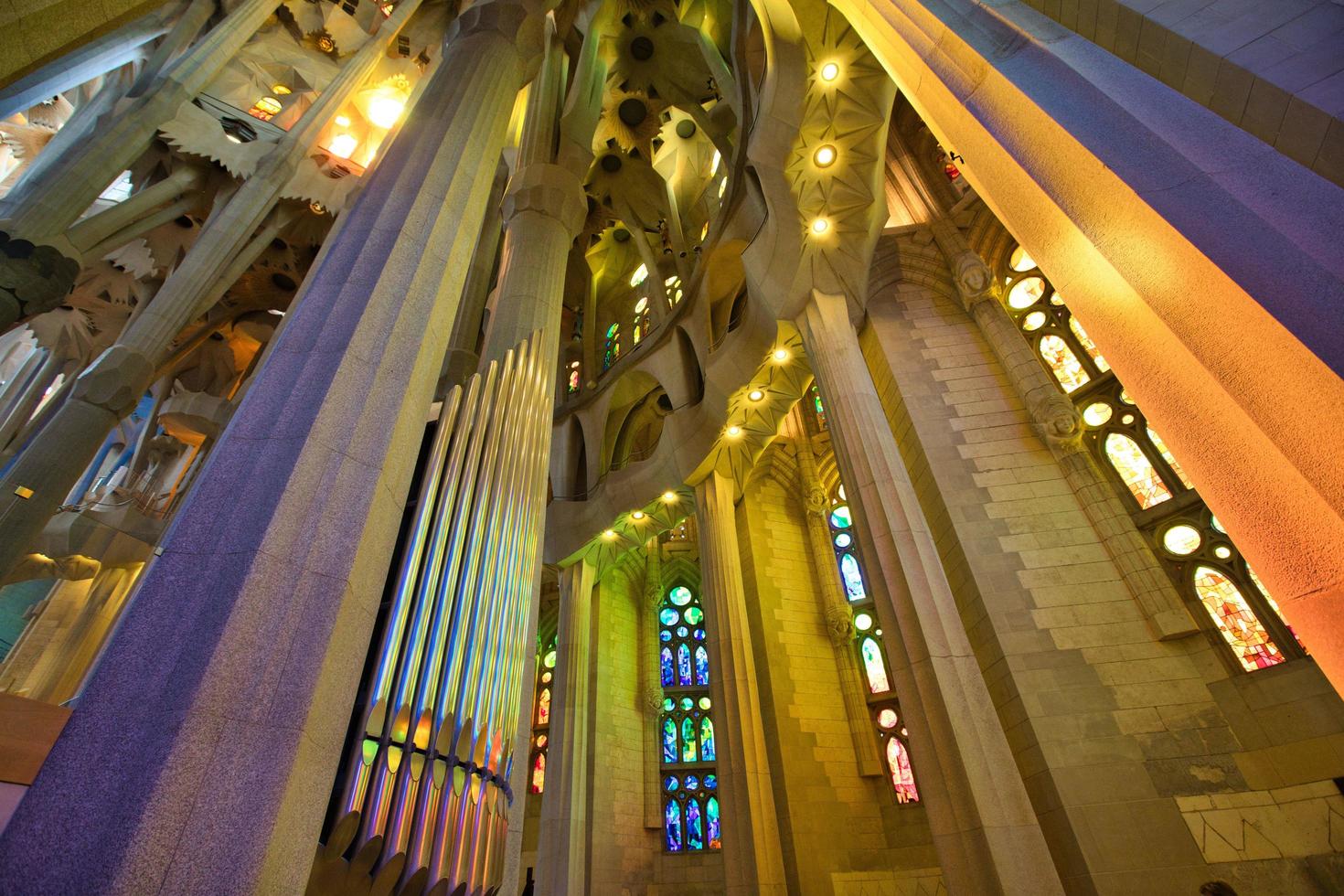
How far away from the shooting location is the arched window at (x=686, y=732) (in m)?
14.3

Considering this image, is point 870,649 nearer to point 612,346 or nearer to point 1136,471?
point 1136,471

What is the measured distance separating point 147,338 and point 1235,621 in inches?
535

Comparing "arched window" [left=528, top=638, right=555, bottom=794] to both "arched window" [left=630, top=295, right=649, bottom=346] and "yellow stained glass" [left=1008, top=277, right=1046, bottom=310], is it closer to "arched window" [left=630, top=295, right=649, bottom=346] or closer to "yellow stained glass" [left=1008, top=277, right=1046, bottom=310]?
"arched window" [left=630, top=295, right=649, bottom=346]

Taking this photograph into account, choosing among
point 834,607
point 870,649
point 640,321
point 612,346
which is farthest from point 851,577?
point 612,346

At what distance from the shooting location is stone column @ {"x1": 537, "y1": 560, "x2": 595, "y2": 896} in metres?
10.2

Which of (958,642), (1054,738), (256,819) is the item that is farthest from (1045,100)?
(1054,738)

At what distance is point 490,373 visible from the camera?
13.8 feet

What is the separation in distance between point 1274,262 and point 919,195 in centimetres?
982

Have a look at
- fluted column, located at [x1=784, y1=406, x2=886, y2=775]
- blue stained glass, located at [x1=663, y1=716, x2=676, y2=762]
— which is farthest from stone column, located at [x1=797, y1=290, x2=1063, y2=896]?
blue stained glass, located at [x1=663, y1=716, x2=676, y2=762]

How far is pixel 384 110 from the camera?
42.7 feet

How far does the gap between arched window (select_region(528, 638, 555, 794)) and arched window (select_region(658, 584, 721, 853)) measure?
3.24 meters

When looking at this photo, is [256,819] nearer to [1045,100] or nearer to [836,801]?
[1045,100]

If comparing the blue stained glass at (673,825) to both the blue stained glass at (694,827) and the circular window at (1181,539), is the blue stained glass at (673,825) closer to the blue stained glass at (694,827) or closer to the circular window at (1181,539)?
the blue stained glass at (694,827)

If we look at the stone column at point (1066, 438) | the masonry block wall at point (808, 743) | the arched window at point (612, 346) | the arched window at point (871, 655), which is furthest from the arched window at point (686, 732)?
the stone column at point (1066, 438)
